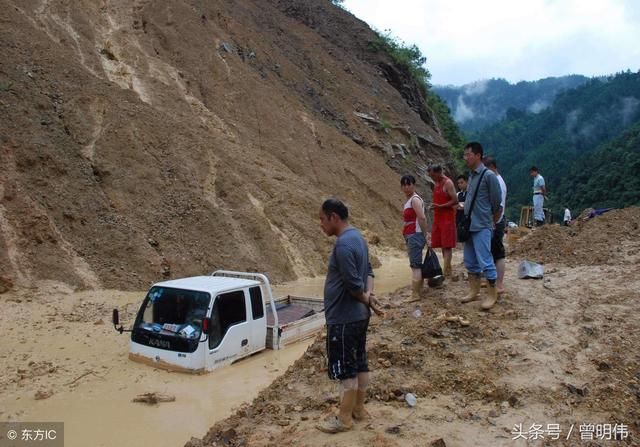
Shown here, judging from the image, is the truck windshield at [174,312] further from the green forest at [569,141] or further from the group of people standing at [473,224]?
the green forest at [569,141]

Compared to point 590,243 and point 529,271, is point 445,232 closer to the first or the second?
point 529,271

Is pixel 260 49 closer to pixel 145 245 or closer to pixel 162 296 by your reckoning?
pixel 145 245

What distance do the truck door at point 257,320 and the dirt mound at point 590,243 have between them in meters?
4.81

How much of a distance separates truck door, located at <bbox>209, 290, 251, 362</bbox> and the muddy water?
205mm

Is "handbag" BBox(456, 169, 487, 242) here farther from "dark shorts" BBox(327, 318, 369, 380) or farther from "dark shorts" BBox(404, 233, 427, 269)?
"dark shorts" BBox(327, 318, 369, 380)

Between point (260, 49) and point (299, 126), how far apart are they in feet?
21.7

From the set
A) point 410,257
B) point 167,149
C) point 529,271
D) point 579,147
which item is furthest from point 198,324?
point 579,147

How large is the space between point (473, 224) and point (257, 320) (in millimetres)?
3575

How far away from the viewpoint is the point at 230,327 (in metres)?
7.87

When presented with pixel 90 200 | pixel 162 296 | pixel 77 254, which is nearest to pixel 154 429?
pixel 162 296

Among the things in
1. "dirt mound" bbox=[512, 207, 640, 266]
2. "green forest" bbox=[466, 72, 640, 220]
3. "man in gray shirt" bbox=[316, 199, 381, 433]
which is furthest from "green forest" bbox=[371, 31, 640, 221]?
"man in gray shirt" bbox=[316, 199, 381, 433]

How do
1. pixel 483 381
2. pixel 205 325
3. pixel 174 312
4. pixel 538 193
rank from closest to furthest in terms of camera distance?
pixel 483 381 < pixel 205 325 < pixel 174 312 < pixel 538 193

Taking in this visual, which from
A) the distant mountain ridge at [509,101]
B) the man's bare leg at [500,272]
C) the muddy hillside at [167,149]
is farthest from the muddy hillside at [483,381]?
the distant mountain ridge at [509,101]

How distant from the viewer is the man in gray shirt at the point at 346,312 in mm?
4090
